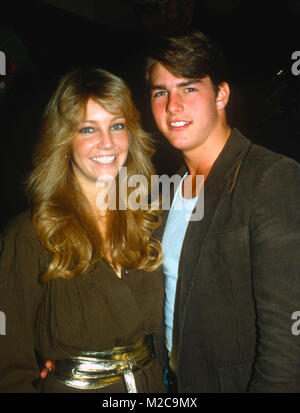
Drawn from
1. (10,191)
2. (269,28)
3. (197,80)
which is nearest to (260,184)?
(197,80)

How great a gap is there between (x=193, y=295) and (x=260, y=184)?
0.62 metres

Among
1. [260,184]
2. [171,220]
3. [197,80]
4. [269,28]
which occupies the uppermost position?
[269,28]

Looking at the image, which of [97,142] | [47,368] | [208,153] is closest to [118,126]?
[97,142]

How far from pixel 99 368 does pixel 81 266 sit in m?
0.53

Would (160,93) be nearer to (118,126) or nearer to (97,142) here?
(118,126)

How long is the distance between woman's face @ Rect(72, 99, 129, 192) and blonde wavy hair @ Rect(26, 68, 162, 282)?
1.5 inches

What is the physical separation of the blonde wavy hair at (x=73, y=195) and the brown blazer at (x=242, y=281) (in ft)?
1.42

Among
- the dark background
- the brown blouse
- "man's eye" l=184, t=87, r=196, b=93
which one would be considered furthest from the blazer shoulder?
the dark background

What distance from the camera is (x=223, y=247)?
1353 millimetres

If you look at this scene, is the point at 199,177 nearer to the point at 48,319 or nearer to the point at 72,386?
the point at 48,319

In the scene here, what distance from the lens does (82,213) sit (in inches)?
73.5

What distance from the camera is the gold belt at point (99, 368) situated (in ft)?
4.84

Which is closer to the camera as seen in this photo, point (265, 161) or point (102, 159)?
point (265, 161)

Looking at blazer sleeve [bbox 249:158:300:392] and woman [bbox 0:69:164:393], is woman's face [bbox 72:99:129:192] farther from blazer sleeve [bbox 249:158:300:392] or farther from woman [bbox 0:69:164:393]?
blazer sleeve [bbox 249:158:300:392]
